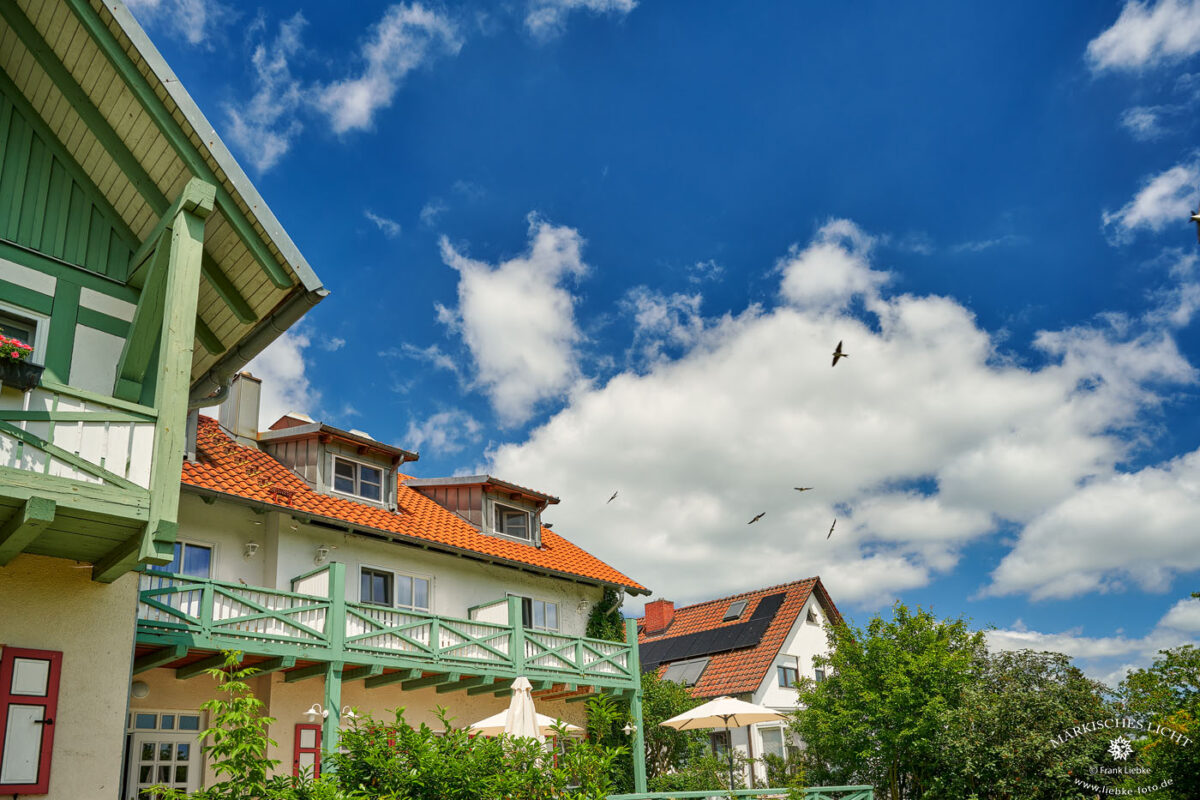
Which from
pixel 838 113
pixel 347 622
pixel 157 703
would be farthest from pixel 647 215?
pixel 157 703

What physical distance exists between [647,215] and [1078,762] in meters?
12.5

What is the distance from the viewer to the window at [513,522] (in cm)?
2214

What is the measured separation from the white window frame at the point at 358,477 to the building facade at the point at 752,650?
14756mm

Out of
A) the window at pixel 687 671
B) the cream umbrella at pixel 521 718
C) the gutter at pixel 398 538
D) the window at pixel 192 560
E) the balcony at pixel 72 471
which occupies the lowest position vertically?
the cream umbrella at pixel 521 718

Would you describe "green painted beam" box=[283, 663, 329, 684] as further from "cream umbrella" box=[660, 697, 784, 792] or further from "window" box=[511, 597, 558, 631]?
"cream umbrella" box=[660, 697, 784, 792]

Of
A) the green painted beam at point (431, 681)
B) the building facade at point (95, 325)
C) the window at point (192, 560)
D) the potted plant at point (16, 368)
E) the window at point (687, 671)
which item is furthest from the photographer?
the window at point (687, 671)

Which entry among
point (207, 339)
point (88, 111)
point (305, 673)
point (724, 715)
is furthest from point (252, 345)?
point (724, 715)

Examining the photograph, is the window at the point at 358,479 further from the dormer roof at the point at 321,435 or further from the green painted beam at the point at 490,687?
the green painted beam at the point at 490,687

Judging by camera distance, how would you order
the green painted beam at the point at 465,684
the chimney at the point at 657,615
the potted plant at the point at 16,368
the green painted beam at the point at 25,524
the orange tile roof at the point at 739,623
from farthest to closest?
the chimney at the point at 657,615 < the orange tile roof at the point at 739,623 < the green painted beam at the point at 465,684 < the potted plant at the point at 16,368 < the green painted beam at the point at 25,524

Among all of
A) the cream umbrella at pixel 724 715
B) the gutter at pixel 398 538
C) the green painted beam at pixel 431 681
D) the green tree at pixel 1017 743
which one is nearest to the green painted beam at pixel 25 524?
the gutter at pixel 398 538

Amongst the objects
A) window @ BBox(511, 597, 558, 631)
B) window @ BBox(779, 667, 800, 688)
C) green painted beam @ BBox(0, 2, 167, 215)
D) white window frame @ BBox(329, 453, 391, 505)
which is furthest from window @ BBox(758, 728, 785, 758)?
green painted beam @ BBox(0, 2, 167, 215)

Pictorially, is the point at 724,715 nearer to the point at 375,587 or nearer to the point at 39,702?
the point at 375,587

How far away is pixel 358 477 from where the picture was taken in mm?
19250

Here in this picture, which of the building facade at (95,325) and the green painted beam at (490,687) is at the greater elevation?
the building facade at (95,325)
